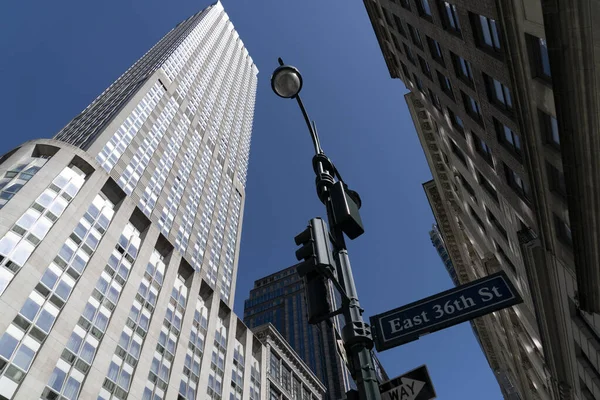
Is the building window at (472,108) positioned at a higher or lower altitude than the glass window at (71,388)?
higher

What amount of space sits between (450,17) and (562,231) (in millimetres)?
11783

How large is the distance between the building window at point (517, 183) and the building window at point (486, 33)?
5.95 meters

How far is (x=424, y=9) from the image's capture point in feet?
80.1

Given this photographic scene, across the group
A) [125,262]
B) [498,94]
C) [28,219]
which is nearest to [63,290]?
[28,219]

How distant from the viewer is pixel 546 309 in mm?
19891

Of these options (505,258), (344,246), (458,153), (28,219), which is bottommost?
(344,246)

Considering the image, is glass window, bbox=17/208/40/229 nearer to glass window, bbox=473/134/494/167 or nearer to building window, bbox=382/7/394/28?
building window, bbox=382/7/394/28

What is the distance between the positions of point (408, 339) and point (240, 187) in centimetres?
9322

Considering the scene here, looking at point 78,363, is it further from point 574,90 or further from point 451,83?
point 574,90

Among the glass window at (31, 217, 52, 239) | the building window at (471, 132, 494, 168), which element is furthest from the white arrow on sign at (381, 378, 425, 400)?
the glass window at (31, 217, 52, 239)

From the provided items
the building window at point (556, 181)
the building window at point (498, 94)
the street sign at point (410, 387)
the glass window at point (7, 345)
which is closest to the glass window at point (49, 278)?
the glass window at point (7, 345)

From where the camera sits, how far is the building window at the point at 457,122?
86.0ft

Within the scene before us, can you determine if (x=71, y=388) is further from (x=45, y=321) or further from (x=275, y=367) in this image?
(x=275, y=367)

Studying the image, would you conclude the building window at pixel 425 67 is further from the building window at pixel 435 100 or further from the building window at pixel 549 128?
the building window at pixel 549 128
